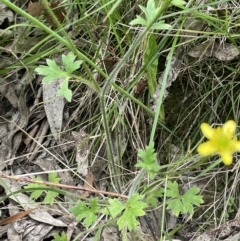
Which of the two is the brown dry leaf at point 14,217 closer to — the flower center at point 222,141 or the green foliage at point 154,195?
the green foliage at point 154,195

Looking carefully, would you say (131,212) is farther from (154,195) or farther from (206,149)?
(206,149)

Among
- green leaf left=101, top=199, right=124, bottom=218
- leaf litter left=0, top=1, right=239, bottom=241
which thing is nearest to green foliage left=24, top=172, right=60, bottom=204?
leaf litter left=0, top=1, right=239, bottom=241

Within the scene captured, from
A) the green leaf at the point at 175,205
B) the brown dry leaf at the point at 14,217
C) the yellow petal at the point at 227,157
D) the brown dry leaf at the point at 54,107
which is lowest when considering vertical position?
the brown dry leaf at the point at 14,217

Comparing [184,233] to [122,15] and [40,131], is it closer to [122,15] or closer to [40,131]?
[40,131]

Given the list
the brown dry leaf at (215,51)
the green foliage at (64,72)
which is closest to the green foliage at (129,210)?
the green foliage at (64,72)

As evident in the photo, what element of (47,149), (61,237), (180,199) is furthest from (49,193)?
(180,199)

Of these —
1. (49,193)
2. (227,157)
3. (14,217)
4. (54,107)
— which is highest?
(227,157)
